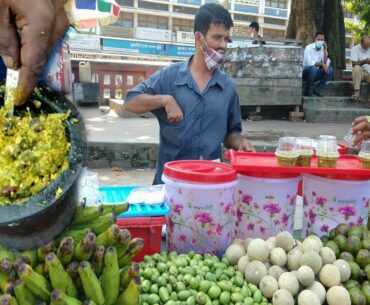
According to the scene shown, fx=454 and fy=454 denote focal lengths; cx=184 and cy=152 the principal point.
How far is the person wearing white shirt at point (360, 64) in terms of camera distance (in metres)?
10.7

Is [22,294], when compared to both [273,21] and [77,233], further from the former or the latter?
[273,21]

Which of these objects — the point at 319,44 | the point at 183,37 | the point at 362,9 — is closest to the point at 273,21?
the point at 183,37

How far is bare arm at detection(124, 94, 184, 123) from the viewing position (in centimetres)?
260

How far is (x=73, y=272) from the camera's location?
50.8 inches

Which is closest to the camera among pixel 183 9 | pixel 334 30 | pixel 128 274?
pixel 128 274

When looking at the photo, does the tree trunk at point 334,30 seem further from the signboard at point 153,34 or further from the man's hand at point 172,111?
the signboard at point 153,34

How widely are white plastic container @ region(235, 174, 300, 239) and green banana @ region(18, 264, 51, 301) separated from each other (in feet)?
3.60

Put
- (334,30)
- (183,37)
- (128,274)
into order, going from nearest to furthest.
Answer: (128,274)
(334,30)
(183,37)

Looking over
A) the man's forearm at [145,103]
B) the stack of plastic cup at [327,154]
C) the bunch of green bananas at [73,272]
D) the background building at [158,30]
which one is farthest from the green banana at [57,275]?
the background building at [158,30]

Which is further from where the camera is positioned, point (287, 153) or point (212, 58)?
point (212, 58)

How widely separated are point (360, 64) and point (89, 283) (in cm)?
1121

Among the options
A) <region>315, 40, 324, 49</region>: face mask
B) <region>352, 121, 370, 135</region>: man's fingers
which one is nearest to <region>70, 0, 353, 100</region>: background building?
<region>315, 40, 324, 49</region>: face mask

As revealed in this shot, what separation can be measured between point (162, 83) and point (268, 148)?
4.12 m

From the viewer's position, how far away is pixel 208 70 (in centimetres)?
294
